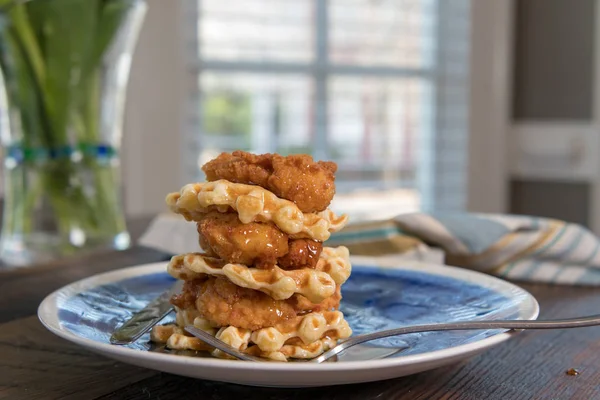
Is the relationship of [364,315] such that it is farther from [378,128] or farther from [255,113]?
[378,128]

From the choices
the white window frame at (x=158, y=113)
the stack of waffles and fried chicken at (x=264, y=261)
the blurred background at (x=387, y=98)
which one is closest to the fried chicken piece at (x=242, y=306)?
the stack of waffles and fried chicken at (x=264, y=261)

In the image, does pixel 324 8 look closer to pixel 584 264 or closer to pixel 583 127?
pixel 583 127

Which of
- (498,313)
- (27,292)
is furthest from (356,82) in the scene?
(498,313)

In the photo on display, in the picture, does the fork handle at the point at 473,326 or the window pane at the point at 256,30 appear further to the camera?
the window pane at the point at 256,30

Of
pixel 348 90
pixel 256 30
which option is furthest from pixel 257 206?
pixel 348 90

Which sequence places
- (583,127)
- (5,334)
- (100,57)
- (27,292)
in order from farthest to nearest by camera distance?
1. (583,127)
2. (100,57)
3. (27,292)
4. (5,334)

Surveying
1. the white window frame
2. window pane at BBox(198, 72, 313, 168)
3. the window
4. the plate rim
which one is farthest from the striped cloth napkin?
window pane at BBox(198, 72, 313, 168)

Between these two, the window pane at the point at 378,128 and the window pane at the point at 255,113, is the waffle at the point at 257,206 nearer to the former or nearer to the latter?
the window pane at the point at 255,113
